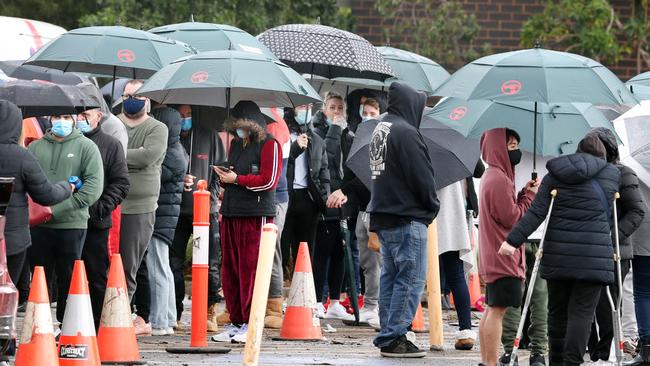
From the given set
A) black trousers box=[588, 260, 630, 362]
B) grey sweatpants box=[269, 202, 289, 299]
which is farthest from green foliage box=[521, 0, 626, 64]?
black trousers box=[588, 260, 630, 362]

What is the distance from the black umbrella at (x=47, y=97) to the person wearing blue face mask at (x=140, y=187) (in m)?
1.28

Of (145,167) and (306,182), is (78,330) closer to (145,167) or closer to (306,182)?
(145,167)

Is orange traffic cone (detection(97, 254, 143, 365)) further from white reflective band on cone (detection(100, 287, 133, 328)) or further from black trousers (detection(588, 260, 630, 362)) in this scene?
black trousers (detection(588, 260, 630, 362))

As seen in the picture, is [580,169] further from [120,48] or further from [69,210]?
[120,48]

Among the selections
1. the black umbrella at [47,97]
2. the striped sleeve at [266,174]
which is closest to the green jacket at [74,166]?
the black umbrella at [47,97]

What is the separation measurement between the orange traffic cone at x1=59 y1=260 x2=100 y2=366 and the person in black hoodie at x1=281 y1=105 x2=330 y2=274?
456 centimetres

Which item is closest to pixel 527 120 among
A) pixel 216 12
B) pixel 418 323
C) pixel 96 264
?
pixel 418 323

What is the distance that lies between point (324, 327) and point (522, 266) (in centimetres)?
341

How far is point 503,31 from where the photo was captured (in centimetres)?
2628

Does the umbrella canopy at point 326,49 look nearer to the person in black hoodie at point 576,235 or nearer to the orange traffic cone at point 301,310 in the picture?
the orange traffic cone at point 301,310

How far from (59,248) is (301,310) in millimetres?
2411

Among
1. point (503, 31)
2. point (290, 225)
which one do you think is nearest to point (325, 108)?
point (290, 225)

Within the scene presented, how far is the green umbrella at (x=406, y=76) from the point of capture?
17047mm

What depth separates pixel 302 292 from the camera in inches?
525
